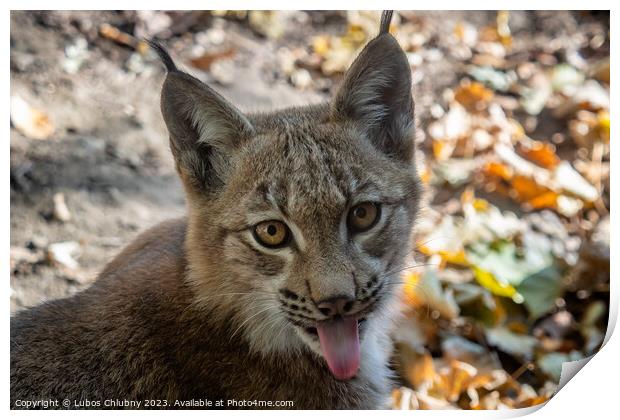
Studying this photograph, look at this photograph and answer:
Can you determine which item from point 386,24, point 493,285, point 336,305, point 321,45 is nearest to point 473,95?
point 321,45

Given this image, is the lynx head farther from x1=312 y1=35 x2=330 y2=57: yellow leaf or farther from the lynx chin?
x1=312 y1=35 x2=330 y2=57: yellow leaf

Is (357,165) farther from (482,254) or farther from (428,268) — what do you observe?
(482,254)

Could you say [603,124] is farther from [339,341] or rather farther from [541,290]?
[339,341]

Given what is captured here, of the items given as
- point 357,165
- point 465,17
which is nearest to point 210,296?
point 357,165

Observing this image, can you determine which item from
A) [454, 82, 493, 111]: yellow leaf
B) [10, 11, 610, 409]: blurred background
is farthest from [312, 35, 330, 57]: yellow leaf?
[454, 82, 493, 111]: yellow leaf

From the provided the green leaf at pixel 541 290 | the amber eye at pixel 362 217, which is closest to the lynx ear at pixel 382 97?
the amber eye at pixel 362 217
